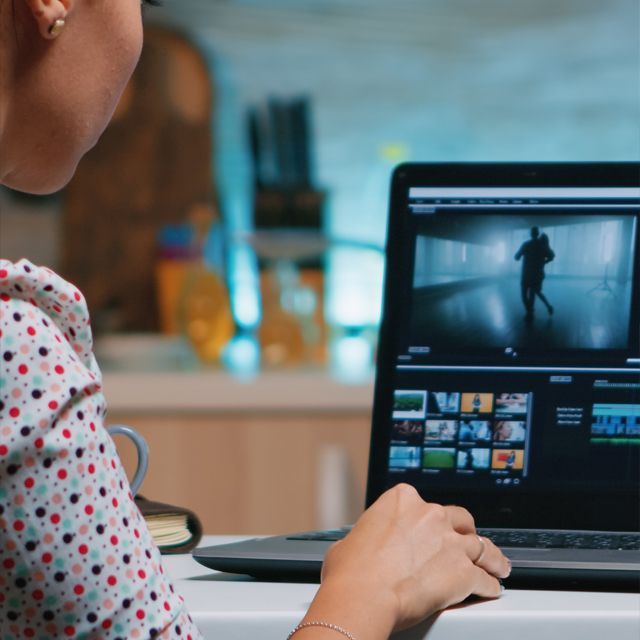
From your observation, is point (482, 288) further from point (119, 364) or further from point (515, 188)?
point (119, 364)

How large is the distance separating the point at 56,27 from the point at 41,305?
0.16m

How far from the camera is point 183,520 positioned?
104 cm

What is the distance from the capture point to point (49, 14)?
25.5 inches

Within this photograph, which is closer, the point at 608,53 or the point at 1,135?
the point at 1,135

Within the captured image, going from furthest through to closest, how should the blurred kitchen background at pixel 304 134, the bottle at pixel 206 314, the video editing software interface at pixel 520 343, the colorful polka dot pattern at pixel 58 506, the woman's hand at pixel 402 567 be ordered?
the blurred kitchen background at pixel 304 134 < the bottle at pixel 206 314 < the video editing software interface at pixel 520 343 < the woman's hand at pixel 402 567 < the colorful polka dot pattern at pixel 58 506

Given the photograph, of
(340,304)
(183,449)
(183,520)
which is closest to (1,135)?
(183,520)

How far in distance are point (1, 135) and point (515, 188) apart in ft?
1.62

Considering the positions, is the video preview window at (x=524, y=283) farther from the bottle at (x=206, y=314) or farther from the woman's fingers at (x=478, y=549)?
the bottle at (x=206, y=314)

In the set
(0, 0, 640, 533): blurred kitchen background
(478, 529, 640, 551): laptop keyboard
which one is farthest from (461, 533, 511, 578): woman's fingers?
(0, 0, 640, 533): blurred kitchen background

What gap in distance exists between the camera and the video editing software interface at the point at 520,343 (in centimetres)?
99

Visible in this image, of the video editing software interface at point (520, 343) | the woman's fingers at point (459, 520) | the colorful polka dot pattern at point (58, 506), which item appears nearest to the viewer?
the colorful polka dot pattern at point (58, 506)

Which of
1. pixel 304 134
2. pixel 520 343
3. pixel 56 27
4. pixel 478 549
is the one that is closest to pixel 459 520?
pixel 478 549

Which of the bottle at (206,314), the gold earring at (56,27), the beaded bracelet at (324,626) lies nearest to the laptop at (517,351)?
the beaded bracelet at (324,626)

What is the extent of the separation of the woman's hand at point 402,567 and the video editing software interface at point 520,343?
211mm
